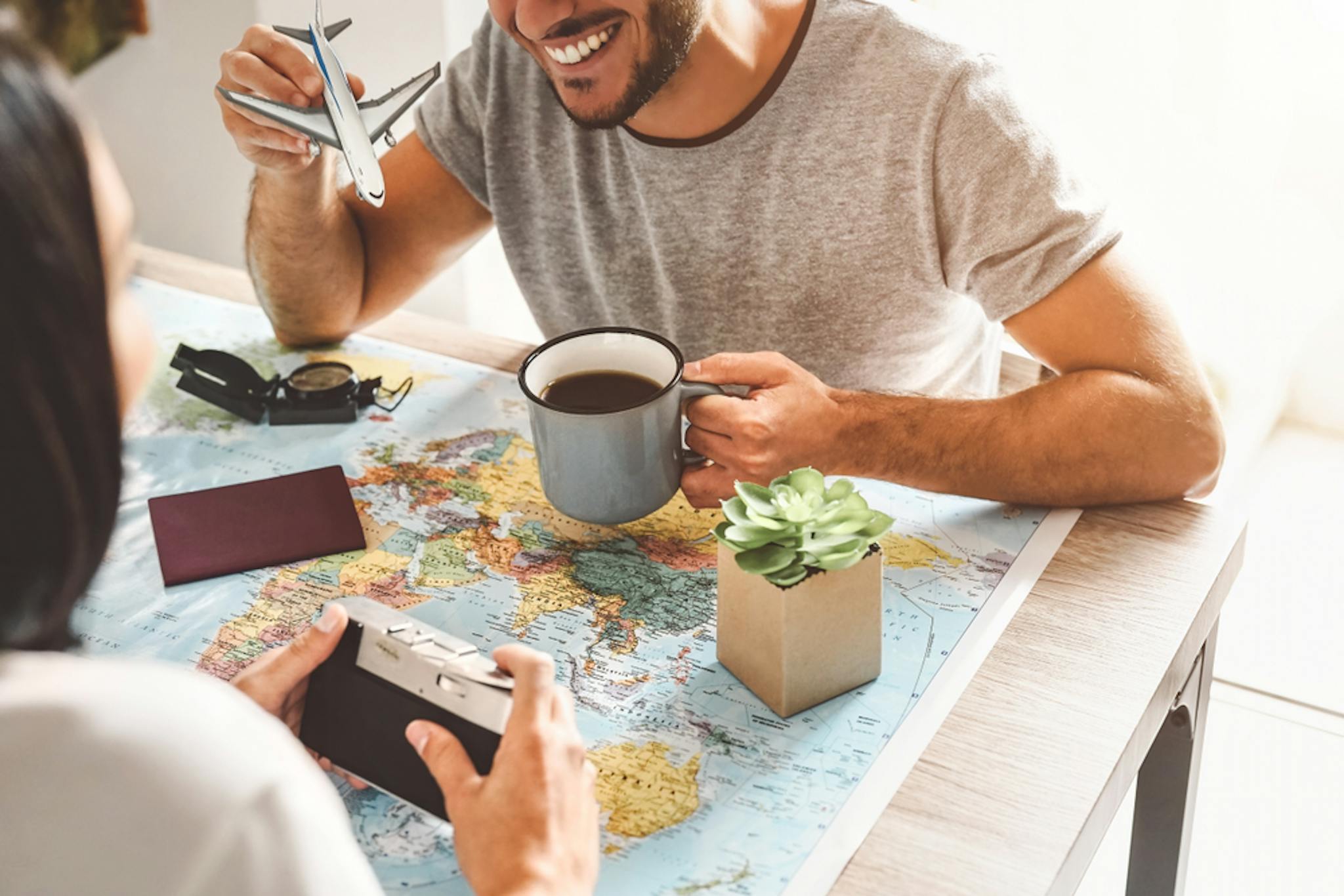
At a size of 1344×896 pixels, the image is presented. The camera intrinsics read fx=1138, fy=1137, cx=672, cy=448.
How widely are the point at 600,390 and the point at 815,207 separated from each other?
384mm

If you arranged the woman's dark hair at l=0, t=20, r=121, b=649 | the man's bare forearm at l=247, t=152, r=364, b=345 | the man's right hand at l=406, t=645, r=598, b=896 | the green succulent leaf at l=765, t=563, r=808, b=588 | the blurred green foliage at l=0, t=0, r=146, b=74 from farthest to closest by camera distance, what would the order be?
the blurred green foliage at l=0, t=0, r=146, b=74 < the man's bare forearm at l=247, t=152, r=364, b=345 < the green succulent leaf at l=765, t=563, r=808, b=588 < the man's right hand at l=406, t=645, r=598, b=896 < the woman's dark hair at l=0, t=20, r=121, b=649

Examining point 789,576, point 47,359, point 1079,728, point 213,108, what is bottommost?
point 1079,728

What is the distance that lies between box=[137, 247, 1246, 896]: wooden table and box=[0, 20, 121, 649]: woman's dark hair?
444 millimetres

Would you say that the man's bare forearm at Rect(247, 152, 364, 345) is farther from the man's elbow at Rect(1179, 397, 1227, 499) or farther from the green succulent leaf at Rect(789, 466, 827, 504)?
the man's elbow at Rect(1179, 397, 1227, 499)

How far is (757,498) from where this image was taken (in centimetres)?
77

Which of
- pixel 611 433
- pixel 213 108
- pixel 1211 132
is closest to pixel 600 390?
pixel 611 433

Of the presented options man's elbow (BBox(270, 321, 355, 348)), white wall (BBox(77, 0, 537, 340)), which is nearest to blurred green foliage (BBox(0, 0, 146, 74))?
white wall (BBox(77, 0, 537, 340))

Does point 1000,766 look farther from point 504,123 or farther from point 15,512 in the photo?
point 504,123

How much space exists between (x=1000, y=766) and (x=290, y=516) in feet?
1.99

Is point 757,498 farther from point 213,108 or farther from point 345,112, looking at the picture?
point 213,108

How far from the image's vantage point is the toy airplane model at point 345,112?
0.93 m

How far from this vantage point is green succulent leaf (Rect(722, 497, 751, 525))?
A: 2.47ft

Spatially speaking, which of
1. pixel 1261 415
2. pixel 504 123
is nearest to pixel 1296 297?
pixel 1261 415

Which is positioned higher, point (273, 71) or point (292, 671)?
point (273, 71)
